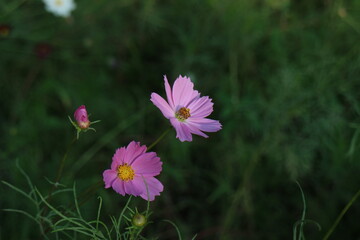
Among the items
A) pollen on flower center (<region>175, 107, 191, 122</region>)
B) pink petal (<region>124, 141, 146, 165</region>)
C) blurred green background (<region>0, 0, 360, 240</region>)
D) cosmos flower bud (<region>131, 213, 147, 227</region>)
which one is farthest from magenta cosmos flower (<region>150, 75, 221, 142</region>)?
blurred green background (<region>0, 0, 360, 240</region>)

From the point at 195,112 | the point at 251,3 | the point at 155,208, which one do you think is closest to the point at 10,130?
the point at 155,208

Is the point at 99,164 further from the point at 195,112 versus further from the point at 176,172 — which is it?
the point at 195,112

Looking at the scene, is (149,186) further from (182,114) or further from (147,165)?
(182,114)

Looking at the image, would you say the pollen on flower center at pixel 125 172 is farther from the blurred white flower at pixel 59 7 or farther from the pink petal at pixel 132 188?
the blurred white flower at pixel 59 7

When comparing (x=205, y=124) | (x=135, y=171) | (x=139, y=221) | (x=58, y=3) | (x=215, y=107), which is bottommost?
(x=139, y=221)

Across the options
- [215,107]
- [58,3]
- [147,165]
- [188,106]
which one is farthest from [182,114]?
[58,3]

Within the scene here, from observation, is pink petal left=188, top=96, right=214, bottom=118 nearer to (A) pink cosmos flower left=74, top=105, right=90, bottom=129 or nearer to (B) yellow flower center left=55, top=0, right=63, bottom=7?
(A) pink cosmos flower left=74, top=105, right=90, bottom=129
